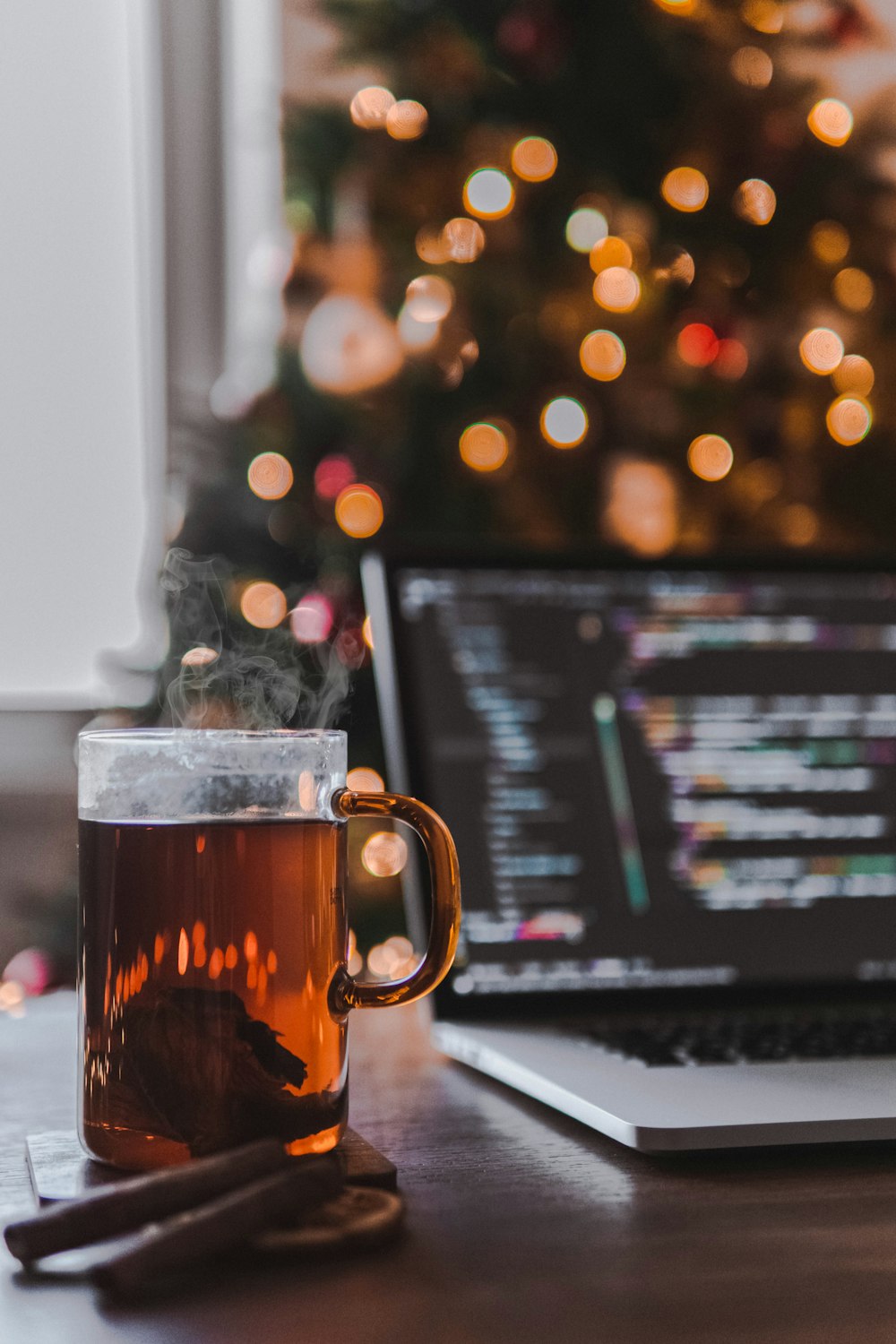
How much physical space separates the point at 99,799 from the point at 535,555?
1.36 ft

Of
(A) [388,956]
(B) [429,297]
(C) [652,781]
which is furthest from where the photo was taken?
(B) [429,297]

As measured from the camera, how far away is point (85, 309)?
241 cm

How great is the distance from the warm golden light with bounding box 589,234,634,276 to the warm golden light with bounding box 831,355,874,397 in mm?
397

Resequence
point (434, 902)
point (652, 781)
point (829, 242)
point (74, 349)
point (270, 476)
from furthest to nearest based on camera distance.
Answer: point (74, 349) → point (829, 242) → point (270, 476) → point (652, 781) → point (434, 902)

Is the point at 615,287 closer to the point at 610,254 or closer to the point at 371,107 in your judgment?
the point at 610,254

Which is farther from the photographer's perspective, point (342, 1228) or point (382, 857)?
point (382, 857)

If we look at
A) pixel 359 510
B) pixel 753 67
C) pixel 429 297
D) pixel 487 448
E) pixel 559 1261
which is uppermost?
pixel 753 67

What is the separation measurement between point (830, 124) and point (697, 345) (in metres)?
0.39

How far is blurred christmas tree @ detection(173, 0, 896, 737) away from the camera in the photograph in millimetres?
1846

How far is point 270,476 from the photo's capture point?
1.81 metres

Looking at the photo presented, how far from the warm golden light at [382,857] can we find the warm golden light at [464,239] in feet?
2.90

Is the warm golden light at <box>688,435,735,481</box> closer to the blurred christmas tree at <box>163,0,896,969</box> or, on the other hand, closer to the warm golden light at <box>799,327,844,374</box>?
the blurred christmas tree at <box>163,0,896,969</box>

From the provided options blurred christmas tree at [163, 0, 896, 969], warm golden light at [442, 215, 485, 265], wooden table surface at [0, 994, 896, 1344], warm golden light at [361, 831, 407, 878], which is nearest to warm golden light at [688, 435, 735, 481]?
blurred christmas tree at [163, 0, 896, 969]

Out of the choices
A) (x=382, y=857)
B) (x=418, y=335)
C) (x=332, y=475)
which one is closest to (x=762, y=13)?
(x=418, y=335)
